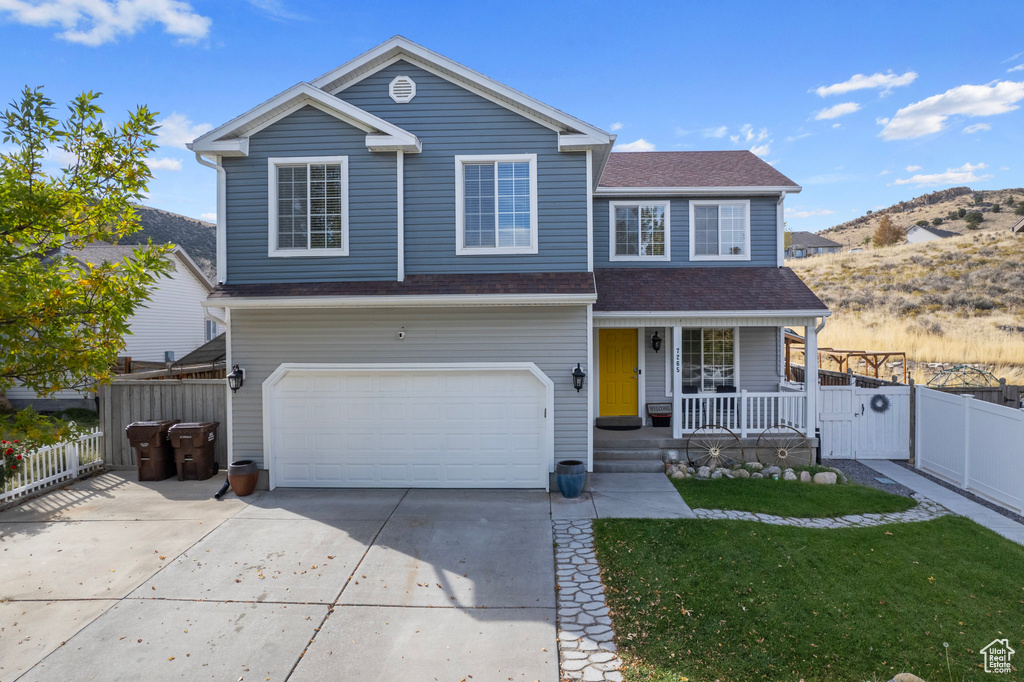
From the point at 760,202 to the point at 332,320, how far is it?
9407 millimetres

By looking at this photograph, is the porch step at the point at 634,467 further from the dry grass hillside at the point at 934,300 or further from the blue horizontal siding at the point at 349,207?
the dry grass hillside at the point at 934,300

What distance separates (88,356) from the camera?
15.6 ft

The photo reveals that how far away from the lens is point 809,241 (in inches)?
2704

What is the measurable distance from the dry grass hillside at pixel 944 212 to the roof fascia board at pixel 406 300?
58.0 m

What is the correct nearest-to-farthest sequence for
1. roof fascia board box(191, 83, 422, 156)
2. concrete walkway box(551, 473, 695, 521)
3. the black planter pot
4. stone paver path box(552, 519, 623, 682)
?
stone paver path box(552, 519, 623, 682) → concrete walkway box(551, 473, 695, 521) → the black planter pot → roof fascia board box(191, 83, 422, 156)

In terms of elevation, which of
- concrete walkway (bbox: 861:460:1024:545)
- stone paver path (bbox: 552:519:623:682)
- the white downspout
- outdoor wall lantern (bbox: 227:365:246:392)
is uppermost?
the white downspout

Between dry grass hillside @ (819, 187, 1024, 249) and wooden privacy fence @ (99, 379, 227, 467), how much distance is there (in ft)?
200

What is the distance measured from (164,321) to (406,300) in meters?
18.7

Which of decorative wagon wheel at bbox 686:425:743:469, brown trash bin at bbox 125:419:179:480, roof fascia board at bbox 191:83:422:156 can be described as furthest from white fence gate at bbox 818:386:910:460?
brown trash bin at bbox 125:419:179:480

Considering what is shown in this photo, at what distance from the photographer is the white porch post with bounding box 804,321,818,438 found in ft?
34.8

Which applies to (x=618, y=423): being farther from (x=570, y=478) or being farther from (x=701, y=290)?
(x=570, y=478)

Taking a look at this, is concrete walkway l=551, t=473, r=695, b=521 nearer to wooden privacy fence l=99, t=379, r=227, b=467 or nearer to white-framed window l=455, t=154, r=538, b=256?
white-framed window l=455, t=154, r=538, b=256

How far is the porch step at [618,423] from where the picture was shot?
11.8m

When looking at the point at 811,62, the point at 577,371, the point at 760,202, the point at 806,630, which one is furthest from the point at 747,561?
the point at 811,62
